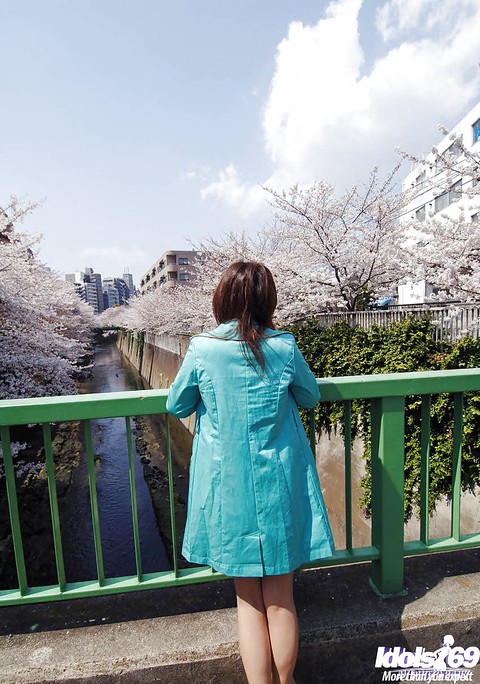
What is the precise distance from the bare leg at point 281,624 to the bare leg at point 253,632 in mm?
22

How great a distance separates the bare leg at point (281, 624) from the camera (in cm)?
129

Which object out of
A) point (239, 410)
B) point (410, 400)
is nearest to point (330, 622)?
point (239, 410)

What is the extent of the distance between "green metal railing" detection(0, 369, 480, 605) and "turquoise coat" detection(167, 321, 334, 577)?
13.1 inches

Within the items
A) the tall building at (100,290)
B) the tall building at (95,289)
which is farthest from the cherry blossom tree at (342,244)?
the tall building at (95,289)

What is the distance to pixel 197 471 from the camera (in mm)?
1347

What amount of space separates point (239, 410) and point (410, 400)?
3.75m

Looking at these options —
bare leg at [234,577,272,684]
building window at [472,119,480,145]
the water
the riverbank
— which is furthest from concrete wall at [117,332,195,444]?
building window at [472,119,480,145]

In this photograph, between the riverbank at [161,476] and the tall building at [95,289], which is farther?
the tall building at [95,289]

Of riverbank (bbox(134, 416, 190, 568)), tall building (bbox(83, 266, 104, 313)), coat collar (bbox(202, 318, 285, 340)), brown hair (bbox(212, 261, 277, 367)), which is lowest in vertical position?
riverbank (bbox(134, 416, 190, 568))

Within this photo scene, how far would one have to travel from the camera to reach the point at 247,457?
1261 mm

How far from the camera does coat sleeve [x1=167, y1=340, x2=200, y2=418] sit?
1.30 m

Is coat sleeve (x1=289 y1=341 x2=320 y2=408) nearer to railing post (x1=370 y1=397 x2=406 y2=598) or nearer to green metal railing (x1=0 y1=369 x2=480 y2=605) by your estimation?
green metal railing (x1=0 y1=369 x2=480 y2=605)

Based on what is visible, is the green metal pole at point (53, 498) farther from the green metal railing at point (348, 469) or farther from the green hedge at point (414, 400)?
the green hedge at point (414, 400)

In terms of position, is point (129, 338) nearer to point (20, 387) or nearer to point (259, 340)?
point (20, 387)
